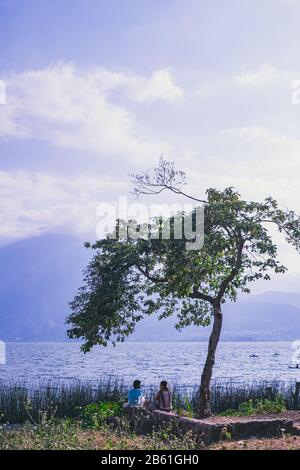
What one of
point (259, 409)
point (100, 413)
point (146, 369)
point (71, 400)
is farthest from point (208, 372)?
point (146, 369)

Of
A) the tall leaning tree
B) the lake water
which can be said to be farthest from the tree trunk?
the lake water

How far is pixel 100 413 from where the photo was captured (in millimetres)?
17609

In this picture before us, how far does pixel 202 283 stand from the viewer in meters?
18.6

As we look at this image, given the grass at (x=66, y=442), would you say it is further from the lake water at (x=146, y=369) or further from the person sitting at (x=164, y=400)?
the lake water at (x=146, y=369)

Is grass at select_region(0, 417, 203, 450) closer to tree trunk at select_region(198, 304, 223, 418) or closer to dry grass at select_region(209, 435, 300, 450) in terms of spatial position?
dry grass at select_region(209, 435, 300, 450)

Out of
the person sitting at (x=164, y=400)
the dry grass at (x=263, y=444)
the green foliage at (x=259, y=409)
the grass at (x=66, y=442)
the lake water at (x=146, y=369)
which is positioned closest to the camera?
the grass at (x=66, y=442)

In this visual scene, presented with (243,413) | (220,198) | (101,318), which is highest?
(220,198)

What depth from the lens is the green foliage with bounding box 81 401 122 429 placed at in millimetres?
16778

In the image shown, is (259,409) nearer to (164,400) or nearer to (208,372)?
(208,372)

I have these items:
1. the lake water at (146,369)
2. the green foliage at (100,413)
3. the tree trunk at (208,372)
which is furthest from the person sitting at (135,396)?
the lake water at (146,369)

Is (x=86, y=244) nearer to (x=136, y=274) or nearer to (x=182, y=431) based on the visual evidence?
(x=136, y=274)

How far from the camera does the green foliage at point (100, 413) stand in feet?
55.0
